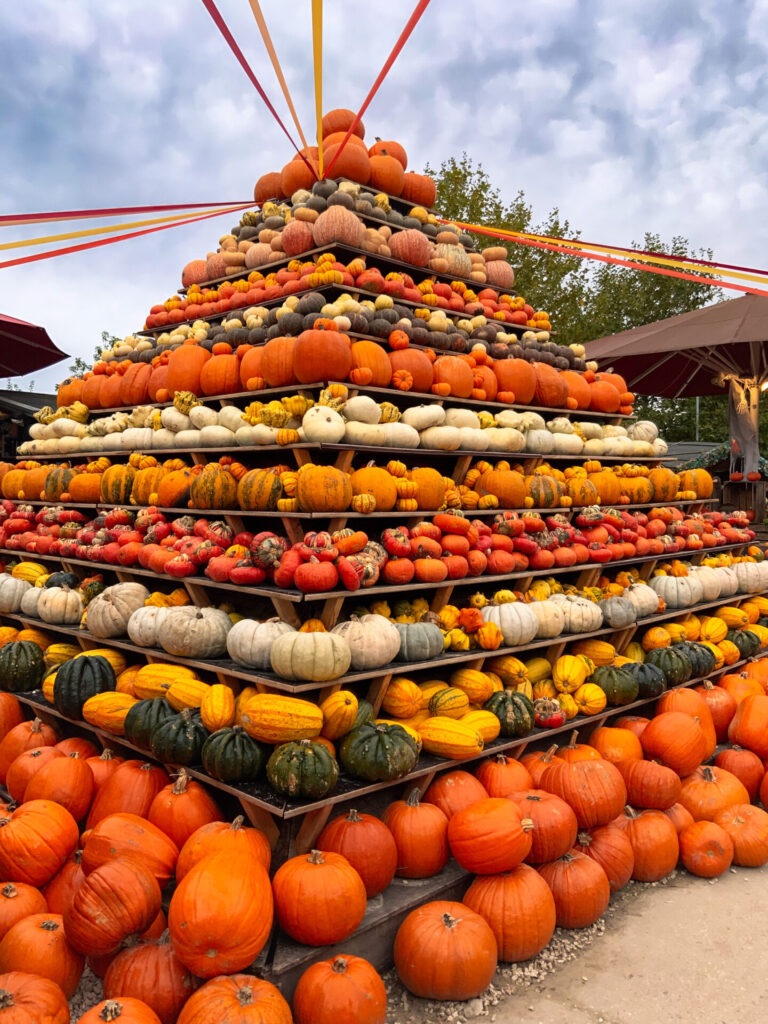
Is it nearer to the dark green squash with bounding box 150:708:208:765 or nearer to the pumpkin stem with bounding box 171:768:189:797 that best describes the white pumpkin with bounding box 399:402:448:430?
the dark green squash with bounding box 150:708:208:765

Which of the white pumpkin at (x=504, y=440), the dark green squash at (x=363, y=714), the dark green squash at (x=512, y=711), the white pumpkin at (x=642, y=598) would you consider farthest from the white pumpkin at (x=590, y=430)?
A: the dark green squash at (x=363, y=714)

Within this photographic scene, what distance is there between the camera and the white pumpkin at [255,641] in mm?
3383

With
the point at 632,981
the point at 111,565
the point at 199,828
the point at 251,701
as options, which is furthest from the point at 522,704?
the point at 111,565

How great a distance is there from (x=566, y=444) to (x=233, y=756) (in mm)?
3862

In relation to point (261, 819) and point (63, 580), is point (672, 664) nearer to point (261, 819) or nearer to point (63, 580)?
point (261, 819)

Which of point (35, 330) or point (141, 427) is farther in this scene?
point (35, 330)

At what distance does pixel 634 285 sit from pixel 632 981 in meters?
23.9

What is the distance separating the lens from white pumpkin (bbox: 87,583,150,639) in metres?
4.23

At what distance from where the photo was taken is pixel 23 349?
29.5 feet

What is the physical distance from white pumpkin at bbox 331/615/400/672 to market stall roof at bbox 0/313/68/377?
7.06 meters

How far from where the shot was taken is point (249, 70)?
12.8ft

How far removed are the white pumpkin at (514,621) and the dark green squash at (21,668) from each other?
3.03 m

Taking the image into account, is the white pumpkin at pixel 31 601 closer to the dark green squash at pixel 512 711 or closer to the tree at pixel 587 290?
the dark green squash at pixel 512 711

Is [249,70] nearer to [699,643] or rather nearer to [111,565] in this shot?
[111,565]
